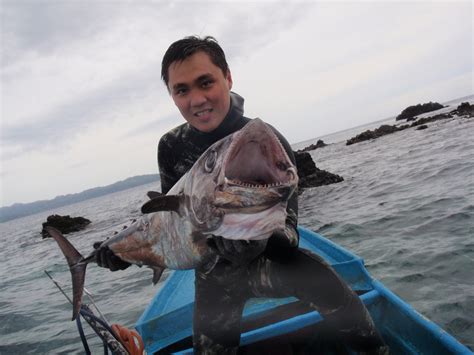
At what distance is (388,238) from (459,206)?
2.33 meters

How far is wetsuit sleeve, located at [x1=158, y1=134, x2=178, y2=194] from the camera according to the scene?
4.21 meters

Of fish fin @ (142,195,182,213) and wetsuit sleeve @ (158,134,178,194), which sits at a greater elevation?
wetsuit sleeve @ (158,134,178,194)

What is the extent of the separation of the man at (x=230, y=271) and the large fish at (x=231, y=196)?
0.44m

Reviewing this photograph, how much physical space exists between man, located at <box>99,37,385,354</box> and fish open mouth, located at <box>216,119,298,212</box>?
83 centimetres

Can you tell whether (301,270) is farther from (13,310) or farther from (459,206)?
(13,310)

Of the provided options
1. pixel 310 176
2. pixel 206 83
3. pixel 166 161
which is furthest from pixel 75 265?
pixel 310 176

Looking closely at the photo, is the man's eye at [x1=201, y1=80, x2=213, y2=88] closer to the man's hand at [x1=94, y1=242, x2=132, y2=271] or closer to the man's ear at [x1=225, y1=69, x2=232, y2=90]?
the man's ear at [x1=225, y1=69, x2=232, y2=90]

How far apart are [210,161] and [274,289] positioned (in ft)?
5.35

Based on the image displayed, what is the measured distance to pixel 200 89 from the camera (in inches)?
133

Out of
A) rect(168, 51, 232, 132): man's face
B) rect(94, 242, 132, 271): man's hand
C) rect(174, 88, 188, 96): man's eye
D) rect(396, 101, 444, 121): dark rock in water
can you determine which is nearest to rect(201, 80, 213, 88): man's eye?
rect(168, 51, 232, 132): man's face

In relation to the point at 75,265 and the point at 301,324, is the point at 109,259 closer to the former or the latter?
the point at 75,265

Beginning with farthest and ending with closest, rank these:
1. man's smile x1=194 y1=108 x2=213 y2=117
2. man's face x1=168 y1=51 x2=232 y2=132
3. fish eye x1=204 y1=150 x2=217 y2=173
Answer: man's smile x1=194 y1=108 x2=213 y2=117 < man's face x1=168 y1=51 x2=232 y2=132 < fish eye x1=204 y1=150 x2=217 y2=173

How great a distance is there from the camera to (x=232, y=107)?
3.80 meters

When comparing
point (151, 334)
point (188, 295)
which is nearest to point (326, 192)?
point (188, 295)
